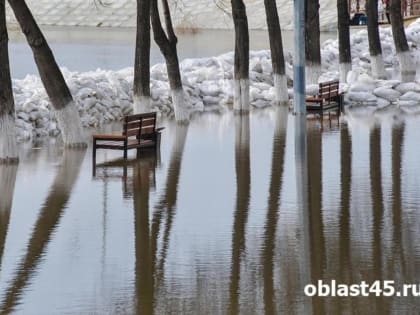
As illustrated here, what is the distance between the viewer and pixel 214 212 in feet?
54.1

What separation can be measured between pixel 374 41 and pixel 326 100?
25.3ft

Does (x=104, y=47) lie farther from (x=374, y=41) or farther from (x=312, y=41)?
(x=312, y=41)

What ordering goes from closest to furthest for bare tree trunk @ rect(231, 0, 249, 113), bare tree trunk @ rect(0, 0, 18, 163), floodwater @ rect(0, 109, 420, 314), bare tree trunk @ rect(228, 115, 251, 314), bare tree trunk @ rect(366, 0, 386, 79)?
floodwater @ rect(0, 109, 420, 314)
bare tree trunk @ rect(228, 115, 251, 314)
bare tree trunk @ rect(0, 0, 18, 163)
bare tree trunk @ rect(231, 0, 249, 113)
bare tree trunk @ rect(366, 0, 386, 79)

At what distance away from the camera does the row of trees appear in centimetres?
2134

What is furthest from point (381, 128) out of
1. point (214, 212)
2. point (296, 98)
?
point (296, 98)

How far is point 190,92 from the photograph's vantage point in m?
33.8

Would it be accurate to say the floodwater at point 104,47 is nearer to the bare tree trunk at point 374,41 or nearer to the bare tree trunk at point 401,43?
the bare tree trunk at point 374,41

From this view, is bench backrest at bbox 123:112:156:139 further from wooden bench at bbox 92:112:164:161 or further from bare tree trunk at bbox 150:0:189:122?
bare tree trunk at bbox 150:0:189:122

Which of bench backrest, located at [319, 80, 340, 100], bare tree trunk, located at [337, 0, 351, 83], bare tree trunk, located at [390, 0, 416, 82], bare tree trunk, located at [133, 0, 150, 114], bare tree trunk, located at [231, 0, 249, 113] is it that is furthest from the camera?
bare tree trunk, located at [390, 0, 416, 82]

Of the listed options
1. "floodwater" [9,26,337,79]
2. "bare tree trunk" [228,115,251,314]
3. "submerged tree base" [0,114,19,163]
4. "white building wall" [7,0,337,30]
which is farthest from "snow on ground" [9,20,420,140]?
"white building wall" [7,0,337,30]

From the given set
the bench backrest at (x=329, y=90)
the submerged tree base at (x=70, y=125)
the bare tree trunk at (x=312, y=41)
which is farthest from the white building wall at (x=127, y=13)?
the submerged tree base at (x=70, y=125)

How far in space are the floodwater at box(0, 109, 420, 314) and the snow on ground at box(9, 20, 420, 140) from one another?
9.24 feet

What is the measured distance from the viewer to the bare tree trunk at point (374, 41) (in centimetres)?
3791

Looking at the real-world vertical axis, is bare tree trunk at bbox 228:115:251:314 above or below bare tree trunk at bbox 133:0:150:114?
below
